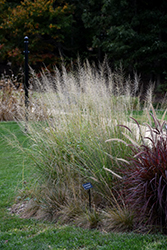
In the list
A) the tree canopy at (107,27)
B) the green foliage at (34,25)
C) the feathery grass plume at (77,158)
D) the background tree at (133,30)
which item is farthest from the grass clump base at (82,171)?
the green foliage at (34,25)

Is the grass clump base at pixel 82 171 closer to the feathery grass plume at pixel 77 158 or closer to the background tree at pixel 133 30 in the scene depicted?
the feathery grass plume at pixel 77 158

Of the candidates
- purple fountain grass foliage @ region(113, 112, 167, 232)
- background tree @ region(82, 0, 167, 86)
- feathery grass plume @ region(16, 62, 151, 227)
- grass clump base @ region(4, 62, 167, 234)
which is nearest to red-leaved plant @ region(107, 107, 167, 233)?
purple fountain grass foliage @ region(113, 112, 167, 232)

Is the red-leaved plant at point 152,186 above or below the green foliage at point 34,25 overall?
below

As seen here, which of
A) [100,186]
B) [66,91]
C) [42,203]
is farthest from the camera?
[66,91]

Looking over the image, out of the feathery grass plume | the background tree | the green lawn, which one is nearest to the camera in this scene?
Answer: the green lawn

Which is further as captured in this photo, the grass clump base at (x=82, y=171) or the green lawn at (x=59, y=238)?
the grass clump base at (x=82, y=171)

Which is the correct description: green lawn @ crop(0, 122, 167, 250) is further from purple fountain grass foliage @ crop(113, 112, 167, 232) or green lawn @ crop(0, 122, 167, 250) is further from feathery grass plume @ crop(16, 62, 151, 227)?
feathery grass plume @ crop(16, 62, 151, 227)

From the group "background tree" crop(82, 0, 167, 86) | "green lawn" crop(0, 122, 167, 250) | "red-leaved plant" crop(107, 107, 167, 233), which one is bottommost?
"green lawn" crop(0, 122, 167, 250)

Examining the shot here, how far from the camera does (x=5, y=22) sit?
58.4 ft

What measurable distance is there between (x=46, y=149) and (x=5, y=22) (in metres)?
16.2

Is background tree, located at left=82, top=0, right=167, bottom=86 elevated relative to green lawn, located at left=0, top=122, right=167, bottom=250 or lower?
elevated

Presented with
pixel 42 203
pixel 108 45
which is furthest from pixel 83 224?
pixel 108 45

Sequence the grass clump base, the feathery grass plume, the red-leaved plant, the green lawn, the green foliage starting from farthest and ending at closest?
the green foliage, the feathery grass plume, the grass clump base, the red-leaved plant, the green lawn

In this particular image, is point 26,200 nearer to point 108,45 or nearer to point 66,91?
point 66,91
